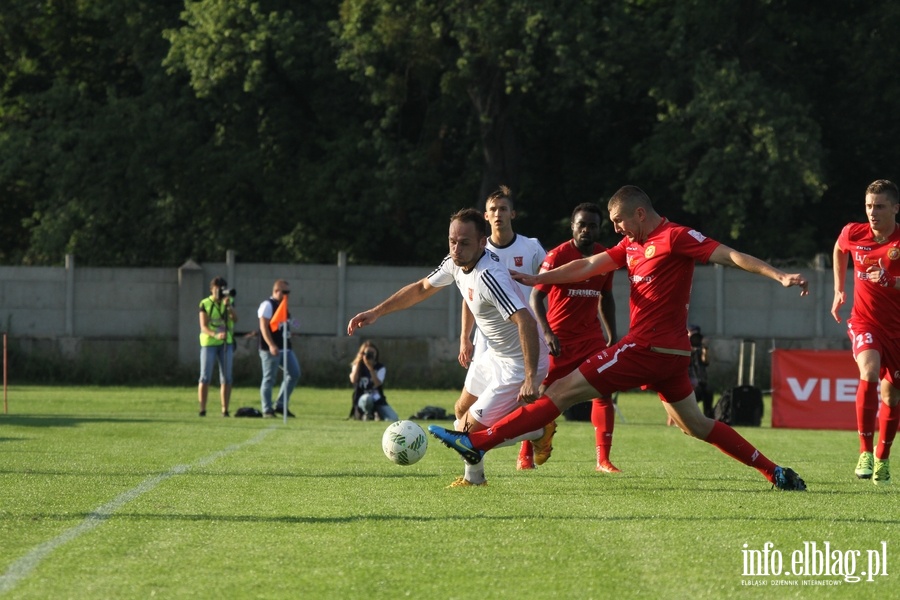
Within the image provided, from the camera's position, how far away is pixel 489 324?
29.9ft

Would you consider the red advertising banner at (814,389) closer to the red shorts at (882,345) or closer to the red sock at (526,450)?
the red shorts at (882,345)

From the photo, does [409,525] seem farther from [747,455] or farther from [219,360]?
[219,360]

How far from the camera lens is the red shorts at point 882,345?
10.2 m

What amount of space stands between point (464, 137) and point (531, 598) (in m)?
32.9

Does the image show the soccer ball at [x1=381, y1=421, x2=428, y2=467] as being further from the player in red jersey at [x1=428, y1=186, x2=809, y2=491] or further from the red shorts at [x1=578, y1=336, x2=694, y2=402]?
the red shorts at [x1=578, y1=336, x2=694, y2=402]

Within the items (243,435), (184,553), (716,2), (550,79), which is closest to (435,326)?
(550,79)

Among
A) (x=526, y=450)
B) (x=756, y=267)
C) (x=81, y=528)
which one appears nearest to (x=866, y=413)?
(x=526, y=450)

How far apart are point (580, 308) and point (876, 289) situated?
2.26 meters

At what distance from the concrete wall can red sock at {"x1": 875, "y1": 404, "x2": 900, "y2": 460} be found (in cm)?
1906

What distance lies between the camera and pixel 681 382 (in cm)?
869

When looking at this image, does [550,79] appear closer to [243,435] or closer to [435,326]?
[435,326]

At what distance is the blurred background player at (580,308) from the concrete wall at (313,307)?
18.6m

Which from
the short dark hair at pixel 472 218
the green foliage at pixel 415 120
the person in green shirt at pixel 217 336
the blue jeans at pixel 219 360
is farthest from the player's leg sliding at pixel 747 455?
the green foliage at pixel 415 120

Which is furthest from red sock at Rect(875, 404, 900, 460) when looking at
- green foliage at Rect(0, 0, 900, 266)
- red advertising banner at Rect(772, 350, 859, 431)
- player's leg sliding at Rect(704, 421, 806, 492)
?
green foliage at Rect(0, 0, 900, 266)
